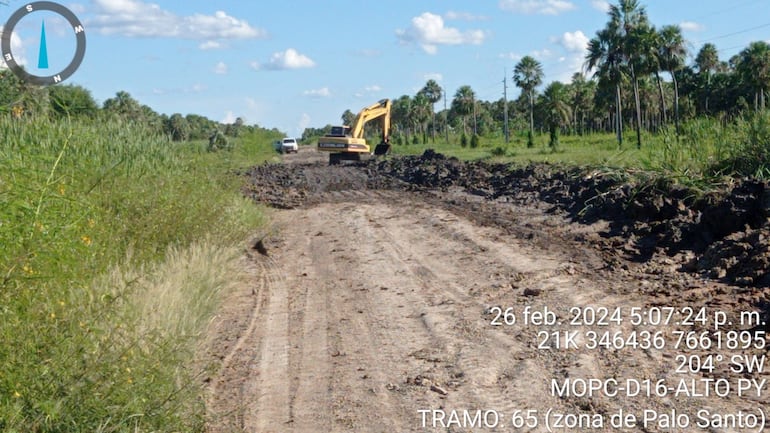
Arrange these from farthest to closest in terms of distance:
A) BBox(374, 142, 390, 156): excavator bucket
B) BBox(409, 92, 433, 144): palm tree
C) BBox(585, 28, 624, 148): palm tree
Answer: BBox(409, 92, 433, 144): palm tree
BBox(585, 28, 624, 148): palm tree
BBox(374, 142, 390, 156): excavator bucket

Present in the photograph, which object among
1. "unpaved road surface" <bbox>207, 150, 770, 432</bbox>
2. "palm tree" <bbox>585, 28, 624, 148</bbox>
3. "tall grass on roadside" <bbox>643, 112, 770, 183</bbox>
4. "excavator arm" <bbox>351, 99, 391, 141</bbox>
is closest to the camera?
"unpaved road surface" <bbox>207, 150, 770, 432</bbox>

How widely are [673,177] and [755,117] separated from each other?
2.32m

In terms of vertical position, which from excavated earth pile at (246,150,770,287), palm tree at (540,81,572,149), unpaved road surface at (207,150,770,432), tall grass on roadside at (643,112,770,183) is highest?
palm tree at (540,81,572,149)

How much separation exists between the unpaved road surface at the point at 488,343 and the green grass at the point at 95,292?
652mm

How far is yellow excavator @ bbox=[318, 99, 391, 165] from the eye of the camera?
150 ft

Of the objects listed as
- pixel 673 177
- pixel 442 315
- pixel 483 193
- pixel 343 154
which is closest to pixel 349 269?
pixel 442 315

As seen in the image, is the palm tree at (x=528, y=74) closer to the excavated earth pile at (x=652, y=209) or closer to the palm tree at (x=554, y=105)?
the palm tree at (x=554, y=105)

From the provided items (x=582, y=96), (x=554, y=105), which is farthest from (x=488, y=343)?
(x=582, y=96)

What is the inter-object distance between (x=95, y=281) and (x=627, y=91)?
75.0 metres

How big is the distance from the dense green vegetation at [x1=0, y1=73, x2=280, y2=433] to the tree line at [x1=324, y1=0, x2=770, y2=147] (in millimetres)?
12072

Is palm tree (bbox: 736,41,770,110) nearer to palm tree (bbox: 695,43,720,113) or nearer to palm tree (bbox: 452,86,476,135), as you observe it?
palm tree (bbox: 695,43,720,113)

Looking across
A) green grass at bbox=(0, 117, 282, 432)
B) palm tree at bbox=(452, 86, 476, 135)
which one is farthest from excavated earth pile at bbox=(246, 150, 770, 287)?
palm tree at bbox=(452, 86, 476, 135)

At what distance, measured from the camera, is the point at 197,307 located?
879cm

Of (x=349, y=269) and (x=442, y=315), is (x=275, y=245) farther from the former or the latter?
(x=442, y=315)
